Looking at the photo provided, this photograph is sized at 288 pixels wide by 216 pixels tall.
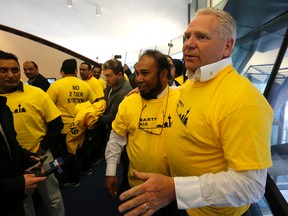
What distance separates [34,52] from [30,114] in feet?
15.0

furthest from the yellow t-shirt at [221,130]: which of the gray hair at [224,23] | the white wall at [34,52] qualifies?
the white wall at [34,52]

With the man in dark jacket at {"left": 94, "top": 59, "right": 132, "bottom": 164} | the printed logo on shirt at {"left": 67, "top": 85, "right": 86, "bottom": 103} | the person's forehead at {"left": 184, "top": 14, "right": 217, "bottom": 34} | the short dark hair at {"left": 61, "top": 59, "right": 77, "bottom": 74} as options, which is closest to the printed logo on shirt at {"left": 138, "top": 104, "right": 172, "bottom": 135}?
the person's forehead at {"left": 184, "top": 14, "right": 217, "bottom": 34}

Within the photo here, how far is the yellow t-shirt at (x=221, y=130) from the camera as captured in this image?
75 centimetres

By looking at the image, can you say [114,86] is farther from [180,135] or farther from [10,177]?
[180,135]

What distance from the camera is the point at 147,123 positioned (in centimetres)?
148

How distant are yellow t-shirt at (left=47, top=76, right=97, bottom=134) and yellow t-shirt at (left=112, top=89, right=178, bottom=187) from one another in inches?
57.5

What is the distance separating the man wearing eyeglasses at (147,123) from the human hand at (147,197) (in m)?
0.66

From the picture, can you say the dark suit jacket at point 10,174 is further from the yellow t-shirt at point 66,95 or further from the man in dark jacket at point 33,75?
the man in dark jacket at point 33,75

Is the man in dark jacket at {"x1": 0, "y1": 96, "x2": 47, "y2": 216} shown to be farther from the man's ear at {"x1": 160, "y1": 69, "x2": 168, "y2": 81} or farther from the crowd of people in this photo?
the man's ear at {"x1": 160, "y1": 69, "x2": 168, "y2": 81}

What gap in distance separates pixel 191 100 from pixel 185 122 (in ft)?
0.33

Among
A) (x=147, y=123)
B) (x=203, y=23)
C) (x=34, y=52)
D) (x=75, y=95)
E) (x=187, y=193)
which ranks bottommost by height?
(x=187, y=193)

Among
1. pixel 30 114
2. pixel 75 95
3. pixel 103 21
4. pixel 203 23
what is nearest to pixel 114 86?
pixel 75 95

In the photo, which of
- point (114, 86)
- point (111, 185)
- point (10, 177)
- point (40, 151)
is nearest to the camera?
point (10, 177)

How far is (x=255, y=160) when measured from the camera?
74 cm
